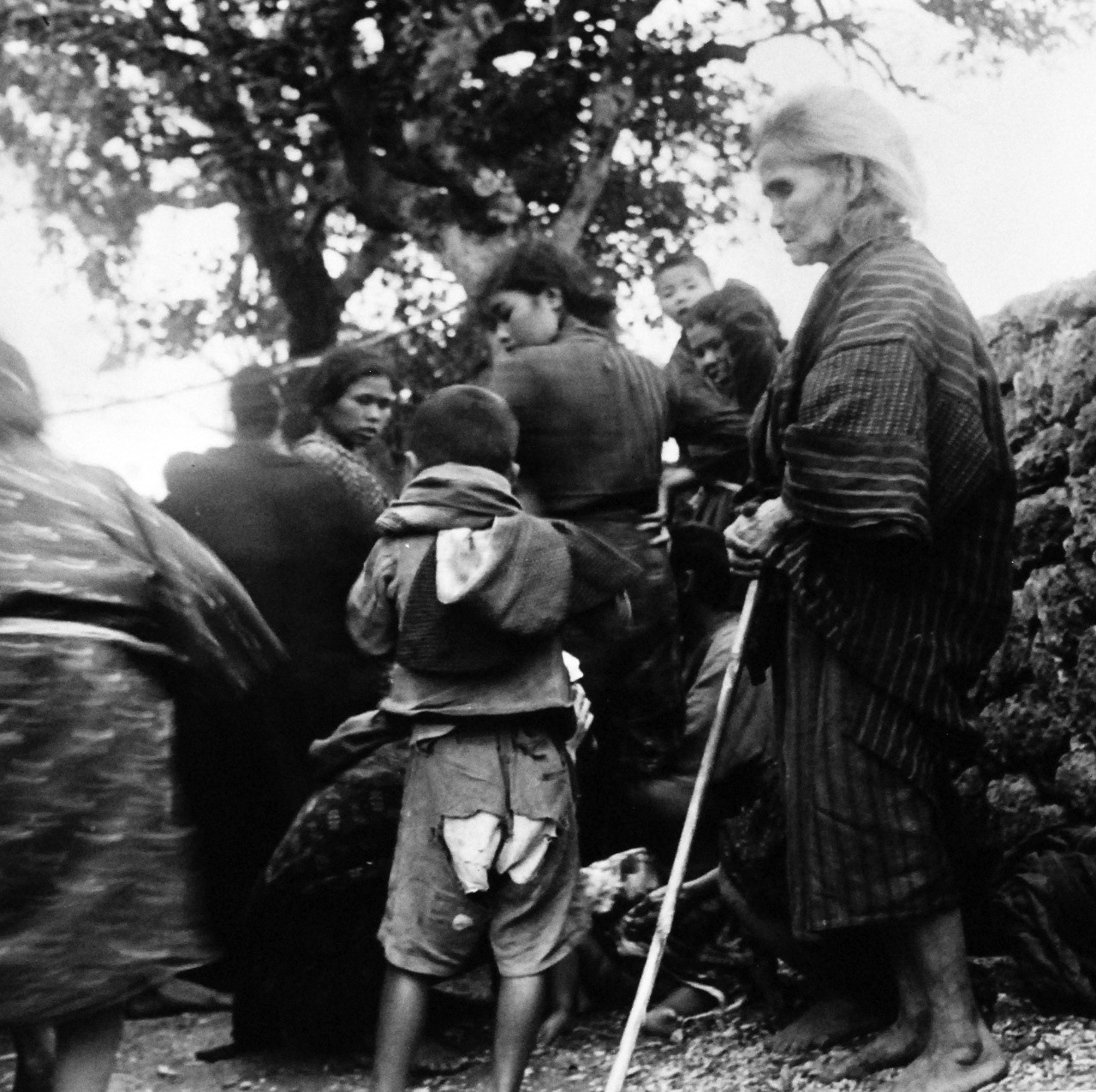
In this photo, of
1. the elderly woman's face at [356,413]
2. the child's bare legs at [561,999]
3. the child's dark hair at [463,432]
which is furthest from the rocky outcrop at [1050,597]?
the elderly woman's face at [356,413]

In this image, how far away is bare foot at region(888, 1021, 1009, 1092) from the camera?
3.02 metres

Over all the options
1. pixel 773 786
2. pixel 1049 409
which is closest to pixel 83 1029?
pixel 773 786

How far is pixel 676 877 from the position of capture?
10.6 ft

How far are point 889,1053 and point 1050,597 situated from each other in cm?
136

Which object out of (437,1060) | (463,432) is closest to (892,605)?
(463,432)

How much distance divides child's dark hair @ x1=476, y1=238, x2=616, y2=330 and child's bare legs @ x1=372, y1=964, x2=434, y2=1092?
6.27 ft

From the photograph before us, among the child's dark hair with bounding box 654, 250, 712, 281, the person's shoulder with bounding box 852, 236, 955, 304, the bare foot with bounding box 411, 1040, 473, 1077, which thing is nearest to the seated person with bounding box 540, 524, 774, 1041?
the bare foot with bounding box 411, 1040, 473, 1077

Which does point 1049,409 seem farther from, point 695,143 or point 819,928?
point 695,143

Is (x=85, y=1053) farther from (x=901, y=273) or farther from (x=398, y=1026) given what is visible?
(x=901, y=273)

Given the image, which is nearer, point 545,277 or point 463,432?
point 463,432

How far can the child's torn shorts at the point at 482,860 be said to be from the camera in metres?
3.30

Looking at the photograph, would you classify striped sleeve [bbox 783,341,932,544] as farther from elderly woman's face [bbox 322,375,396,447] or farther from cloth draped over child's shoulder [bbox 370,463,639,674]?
elderly woman's face [bbox 322,375,396,447]

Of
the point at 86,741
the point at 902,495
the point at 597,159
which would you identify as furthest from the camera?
the point at 597,159

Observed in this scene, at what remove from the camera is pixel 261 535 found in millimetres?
4258
